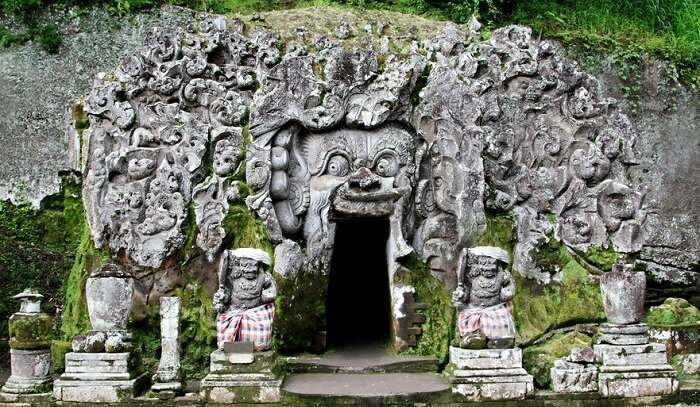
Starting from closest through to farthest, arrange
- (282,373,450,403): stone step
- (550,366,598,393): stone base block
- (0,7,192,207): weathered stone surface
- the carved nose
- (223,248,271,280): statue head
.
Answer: (282,373,450,403): stone step, (223,248,271,280): statue head, (550,366,598,393): stone base block, the carved nose, (0,7,192,207): weathered stone surface

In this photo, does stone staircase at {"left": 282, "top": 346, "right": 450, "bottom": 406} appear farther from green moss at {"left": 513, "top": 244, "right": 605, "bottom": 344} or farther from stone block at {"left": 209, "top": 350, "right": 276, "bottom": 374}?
green moss at {"left": 513, "top": 244, "right": 605, "bottom": 344}

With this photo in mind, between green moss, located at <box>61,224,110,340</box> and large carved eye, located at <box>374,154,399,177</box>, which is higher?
large carved eye, located at <box>374,154,399,177</box>

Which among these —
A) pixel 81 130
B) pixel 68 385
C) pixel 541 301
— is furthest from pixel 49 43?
pixel 541 301

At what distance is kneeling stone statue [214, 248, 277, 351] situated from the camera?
28.2 feet

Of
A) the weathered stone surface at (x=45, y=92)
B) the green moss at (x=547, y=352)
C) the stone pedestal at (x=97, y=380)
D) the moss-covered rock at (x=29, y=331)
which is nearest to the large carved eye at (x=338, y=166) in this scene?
the green moss at (x=547, y=352)

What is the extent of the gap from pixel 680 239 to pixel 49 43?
1015cm

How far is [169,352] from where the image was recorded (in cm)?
861

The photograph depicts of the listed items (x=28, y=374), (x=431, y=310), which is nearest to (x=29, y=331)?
(x=28, y=374)

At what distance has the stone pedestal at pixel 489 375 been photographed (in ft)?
28.0

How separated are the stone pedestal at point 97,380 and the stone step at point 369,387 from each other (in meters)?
1.56

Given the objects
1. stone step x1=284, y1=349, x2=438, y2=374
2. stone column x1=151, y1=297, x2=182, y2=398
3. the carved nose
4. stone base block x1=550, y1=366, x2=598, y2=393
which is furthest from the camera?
the carved nose

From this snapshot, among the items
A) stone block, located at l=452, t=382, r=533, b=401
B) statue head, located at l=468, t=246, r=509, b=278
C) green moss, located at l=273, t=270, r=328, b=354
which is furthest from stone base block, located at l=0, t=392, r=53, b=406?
statue head, located at l=468, t=246, r=509, b=278

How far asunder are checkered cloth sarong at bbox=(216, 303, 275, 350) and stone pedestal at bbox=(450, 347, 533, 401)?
6.38ft

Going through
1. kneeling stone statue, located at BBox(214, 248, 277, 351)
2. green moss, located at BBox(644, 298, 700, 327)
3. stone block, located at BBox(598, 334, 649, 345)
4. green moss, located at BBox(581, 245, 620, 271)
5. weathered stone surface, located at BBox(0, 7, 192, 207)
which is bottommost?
stone block, located at BBox(598, 334, 649, 345)
